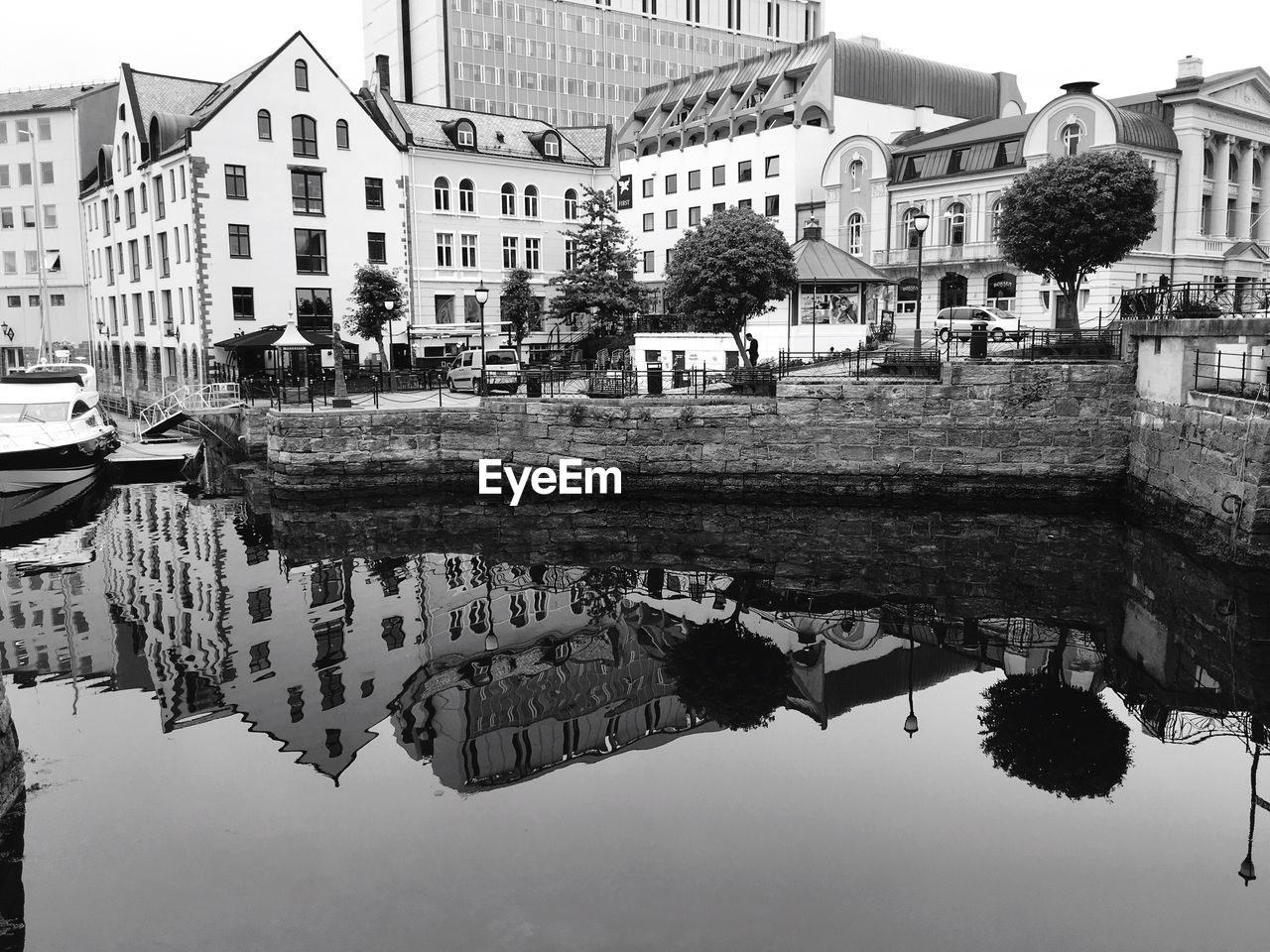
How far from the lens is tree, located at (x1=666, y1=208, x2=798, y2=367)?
28.7 meters

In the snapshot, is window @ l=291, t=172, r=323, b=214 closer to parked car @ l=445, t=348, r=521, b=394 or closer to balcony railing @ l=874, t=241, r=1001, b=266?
parked car @ l=445, t=348, r=521, b=394

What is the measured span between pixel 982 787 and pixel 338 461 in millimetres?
20778

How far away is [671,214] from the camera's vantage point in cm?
5641

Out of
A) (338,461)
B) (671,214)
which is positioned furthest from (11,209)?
(338,461)

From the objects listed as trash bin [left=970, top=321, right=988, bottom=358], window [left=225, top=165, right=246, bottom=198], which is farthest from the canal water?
window [left=225, top=165, right=246, bottom=198]

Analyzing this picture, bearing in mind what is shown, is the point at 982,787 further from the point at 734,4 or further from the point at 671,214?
the point at 734,4

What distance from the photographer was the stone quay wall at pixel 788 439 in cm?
2512

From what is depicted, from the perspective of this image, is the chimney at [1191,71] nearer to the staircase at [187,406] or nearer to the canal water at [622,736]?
the canal water at [622,736]

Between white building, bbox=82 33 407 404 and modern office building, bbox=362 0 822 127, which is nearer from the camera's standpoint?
white building, bbox=82 33 407 404

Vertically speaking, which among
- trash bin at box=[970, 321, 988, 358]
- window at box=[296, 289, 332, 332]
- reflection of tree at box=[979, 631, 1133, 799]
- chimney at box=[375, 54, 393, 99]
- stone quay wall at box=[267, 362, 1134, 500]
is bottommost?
reflection of tree at box=[979, 631, 1133, 799]

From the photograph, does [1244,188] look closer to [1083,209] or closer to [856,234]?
[856,234]

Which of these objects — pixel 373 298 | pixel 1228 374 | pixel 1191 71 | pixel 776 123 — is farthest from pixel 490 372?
pixel 1191 71

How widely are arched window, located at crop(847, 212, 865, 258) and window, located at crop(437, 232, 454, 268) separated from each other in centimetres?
1887

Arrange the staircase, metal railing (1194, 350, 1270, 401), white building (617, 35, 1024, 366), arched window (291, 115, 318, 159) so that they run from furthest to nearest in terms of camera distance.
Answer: white building (617, 35, 1024, 366)
arched window (291, 115, 318, 159)
the staircase
metal railing (1194, 350, 1270, 401)
